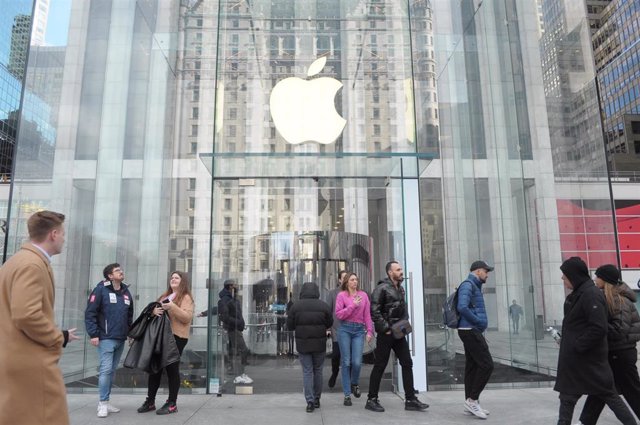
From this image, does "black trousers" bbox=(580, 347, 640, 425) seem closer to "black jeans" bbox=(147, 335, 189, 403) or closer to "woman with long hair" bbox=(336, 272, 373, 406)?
"woman with long hair" bbox=(336, 272, 373, 406)

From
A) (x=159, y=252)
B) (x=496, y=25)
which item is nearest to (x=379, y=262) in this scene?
(x=159, y=252)

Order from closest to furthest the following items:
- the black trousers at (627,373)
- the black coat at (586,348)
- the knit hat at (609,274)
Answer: the black coat at (586,348) → the black trousers at (627,373) → the knit hat at (609,274)

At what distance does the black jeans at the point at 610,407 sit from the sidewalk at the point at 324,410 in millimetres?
1368

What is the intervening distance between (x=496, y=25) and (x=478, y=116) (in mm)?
1856

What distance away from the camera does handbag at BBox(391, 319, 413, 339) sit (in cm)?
615

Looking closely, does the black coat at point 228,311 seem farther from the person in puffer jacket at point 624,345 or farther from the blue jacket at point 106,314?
the person in puffer jacket at point 624,345

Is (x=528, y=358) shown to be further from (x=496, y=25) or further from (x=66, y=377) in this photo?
(x=66, y=377)

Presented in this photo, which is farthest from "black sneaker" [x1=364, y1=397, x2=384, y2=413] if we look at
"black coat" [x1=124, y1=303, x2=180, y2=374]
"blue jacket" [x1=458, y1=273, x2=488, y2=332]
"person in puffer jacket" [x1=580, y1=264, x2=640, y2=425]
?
"black coat" [x1=124, y1=303, x2=180, y2=374]

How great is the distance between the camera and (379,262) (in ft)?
36.9

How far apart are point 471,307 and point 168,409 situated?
12.9 feet

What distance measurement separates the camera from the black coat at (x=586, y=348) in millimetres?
4180

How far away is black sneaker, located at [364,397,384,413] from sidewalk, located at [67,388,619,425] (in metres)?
0.07

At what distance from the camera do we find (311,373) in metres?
6.43

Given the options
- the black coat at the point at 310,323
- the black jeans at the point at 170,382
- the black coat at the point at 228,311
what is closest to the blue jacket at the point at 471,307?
the black coat at the point at 310,323
